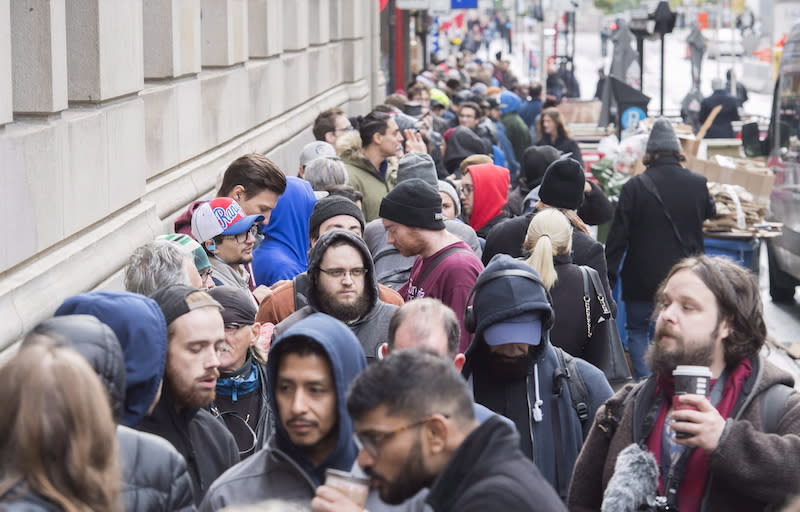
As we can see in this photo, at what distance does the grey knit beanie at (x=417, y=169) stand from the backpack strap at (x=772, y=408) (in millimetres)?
4714

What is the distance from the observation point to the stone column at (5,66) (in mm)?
5699

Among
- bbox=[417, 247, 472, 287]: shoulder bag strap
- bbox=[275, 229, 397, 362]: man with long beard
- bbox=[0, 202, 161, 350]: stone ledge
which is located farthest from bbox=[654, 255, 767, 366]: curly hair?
bbox=[0, 202, 161, 350]: stone ledge

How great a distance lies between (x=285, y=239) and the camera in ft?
26.7

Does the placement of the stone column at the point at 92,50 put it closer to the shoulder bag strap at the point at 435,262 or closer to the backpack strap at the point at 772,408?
the shoulder bag strap at the point at 435,262

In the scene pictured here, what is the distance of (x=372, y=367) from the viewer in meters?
3.22

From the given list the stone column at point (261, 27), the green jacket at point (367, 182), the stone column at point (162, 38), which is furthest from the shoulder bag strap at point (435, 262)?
the stone column at point (261, 27)

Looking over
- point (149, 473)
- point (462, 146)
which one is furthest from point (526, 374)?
point (462, 146)

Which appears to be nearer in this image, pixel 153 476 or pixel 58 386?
pixel 58 386

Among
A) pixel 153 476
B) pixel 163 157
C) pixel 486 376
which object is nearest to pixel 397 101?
pixel 163 157

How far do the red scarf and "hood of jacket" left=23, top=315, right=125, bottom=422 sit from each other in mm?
1687

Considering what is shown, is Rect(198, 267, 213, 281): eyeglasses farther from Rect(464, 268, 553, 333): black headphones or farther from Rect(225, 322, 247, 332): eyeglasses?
Rect(464, 268, 553, 333): black headphones

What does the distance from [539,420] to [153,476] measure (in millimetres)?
1947

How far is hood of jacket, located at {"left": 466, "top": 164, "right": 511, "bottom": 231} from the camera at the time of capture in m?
10.3

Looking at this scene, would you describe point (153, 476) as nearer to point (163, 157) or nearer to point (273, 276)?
point (273, 276)
